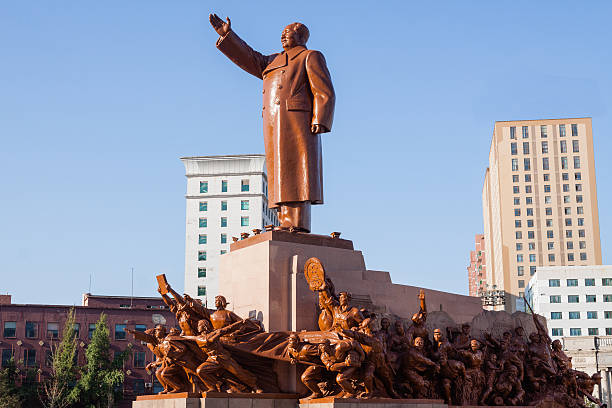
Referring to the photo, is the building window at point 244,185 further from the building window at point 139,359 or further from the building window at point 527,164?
the building window at point 527,164

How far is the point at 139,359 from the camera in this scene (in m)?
49.3

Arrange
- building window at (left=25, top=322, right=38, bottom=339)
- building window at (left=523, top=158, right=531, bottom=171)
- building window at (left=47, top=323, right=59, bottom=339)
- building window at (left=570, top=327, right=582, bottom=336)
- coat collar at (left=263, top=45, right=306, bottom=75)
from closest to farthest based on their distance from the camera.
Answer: coat collar at (left=263, top=45, right=306, bottom=75) < building window at (left=25, top=322, right=38, bottom=339) < building window at (left=47, top=323, right=59, bottom=339) < building window at (left=570, top=327, right=582, bottom=336) < building window at (left=523, top=158, right=531, bottom=171)

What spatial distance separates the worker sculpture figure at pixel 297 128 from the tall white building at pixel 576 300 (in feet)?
182

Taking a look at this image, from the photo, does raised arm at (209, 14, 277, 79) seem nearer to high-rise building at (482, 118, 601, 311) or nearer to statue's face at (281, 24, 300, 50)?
statue's face at (281, 24, 300, 50)

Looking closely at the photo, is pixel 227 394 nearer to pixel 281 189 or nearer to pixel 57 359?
pixel 281 189

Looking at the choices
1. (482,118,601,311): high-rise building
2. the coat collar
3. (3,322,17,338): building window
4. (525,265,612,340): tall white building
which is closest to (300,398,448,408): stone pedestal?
the coat collar

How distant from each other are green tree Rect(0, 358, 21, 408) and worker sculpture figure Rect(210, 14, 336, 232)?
33.6 meters

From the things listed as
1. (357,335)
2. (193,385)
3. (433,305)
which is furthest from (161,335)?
(433,305)

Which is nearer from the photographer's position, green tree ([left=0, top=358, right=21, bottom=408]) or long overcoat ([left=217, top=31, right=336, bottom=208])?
long overcoat ([left=217, top=31, right=336, bottom=208])

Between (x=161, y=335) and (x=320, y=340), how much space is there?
2.56 metres

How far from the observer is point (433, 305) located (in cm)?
1416

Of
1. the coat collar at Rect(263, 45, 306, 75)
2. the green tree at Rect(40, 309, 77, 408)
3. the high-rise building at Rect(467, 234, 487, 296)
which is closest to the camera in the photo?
the coat collar at Rect(263, 45, 306, 75)

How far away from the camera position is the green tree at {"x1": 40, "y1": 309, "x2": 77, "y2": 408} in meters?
42.9

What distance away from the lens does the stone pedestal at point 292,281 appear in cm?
1245
